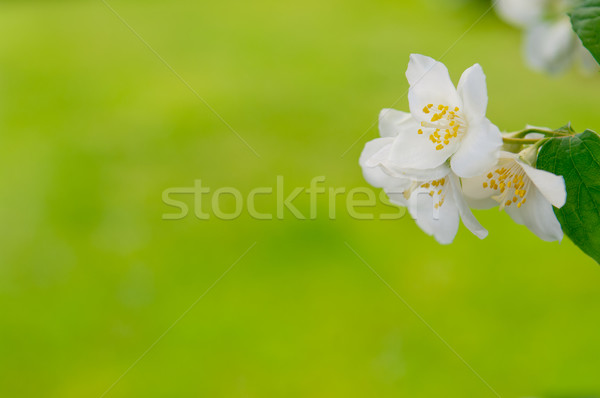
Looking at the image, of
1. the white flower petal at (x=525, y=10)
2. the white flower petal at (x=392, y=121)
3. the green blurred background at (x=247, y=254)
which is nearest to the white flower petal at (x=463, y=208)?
the white flower petal at (x=392, y=121)

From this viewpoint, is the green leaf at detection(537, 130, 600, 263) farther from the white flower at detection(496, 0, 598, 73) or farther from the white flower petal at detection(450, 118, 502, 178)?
the white flower at detection(496, 0, 598, 73)

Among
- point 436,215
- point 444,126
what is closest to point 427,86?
point 444,126

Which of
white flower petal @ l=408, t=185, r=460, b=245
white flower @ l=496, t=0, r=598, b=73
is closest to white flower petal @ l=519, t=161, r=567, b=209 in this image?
white flower petal @ l=408, t=185, r=460, b=245

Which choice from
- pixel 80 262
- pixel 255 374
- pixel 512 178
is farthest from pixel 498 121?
pixel 512 178

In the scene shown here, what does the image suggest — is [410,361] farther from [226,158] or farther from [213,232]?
[226,158]

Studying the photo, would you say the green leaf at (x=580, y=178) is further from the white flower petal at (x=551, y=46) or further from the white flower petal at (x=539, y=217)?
the white flower petal at (x=551, y=46)
